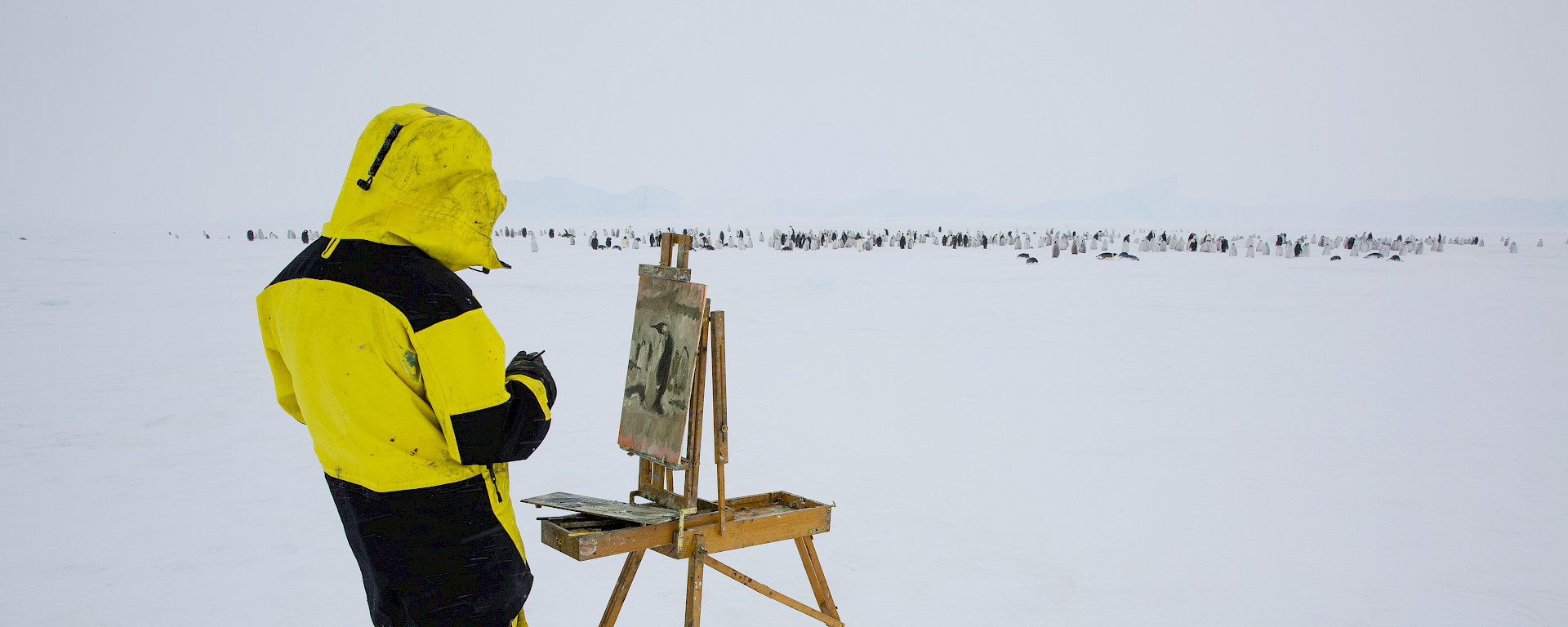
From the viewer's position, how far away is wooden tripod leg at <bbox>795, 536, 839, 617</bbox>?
3201mm

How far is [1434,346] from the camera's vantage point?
10.0 m

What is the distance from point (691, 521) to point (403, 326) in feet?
4.35

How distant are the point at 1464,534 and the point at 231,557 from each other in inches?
221

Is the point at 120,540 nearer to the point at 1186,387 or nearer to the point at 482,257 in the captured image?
the point at 482,257

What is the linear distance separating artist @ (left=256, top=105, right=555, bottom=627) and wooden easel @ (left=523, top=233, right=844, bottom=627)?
620 millimetres

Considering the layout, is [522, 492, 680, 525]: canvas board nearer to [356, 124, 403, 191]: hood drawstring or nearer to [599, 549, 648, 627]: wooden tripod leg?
[599, 549, 648, 627]: wooden tripod leg

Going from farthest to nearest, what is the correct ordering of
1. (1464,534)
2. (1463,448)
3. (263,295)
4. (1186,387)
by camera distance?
1. (1186,387)
2. (1463,448)
3. (1464,534)
4. (263,295)

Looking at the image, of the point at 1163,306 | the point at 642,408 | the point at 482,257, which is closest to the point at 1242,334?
the point at 1163,306

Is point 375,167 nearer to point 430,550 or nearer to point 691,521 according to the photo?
point 430,550

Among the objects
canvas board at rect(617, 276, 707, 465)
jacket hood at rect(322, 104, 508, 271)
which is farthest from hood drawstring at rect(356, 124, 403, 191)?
canvas board at rect(617, 276, 707, 465)

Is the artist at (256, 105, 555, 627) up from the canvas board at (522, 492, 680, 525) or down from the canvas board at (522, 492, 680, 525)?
up

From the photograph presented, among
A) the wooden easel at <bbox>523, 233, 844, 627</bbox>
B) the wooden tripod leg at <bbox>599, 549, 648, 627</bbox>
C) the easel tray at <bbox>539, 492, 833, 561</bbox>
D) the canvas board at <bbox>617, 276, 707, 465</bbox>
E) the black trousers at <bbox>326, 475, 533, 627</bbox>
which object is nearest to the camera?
the black trousers at <bbox>326, 475, 533, 627</bbox>

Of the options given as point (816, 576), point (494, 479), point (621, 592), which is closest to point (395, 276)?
point (494, 479)

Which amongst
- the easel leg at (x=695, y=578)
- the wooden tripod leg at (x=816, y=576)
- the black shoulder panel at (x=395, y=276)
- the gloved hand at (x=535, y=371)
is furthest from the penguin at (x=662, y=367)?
the black shoulder panel at (x=395, y=276)
